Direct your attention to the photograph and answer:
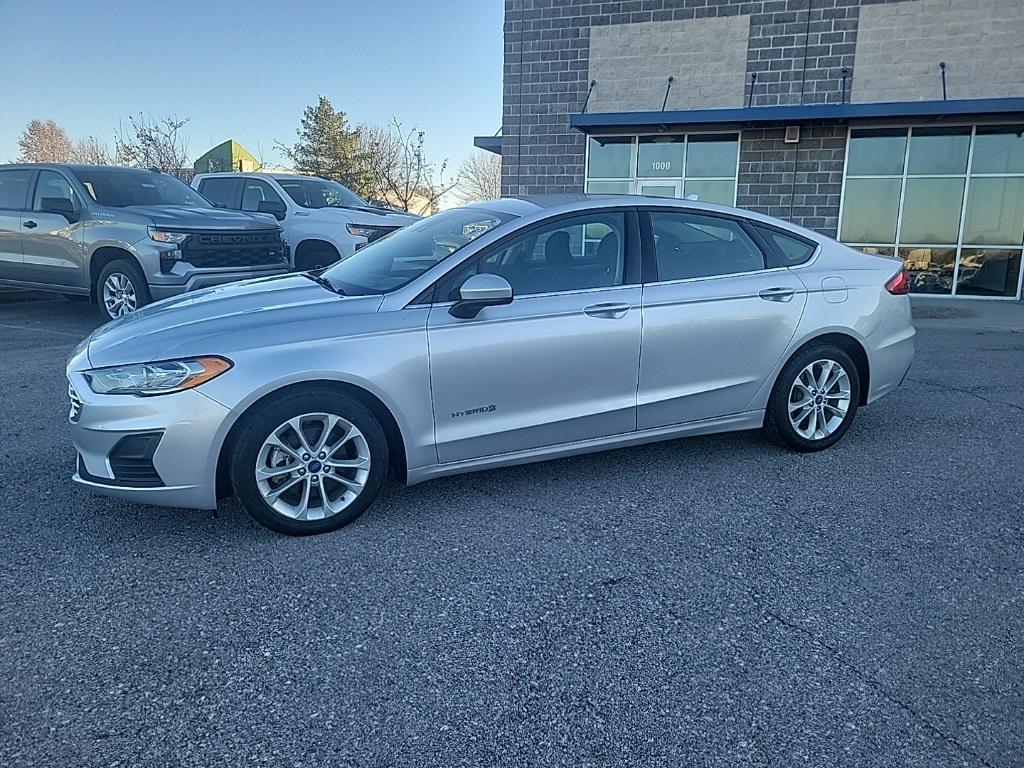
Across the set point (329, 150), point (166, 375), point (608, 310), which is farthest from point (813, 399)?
point (329, 150)

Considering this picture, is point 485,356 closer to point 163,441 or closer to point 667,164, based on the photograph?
point 163,441

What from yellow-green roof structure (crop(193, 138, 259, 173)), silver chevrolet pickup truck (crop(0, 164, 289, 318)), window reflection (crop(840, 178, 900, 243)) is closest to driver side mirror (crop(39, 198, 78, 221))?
silver chevrolet pickup truck (crop(0, 164, 289, 318))

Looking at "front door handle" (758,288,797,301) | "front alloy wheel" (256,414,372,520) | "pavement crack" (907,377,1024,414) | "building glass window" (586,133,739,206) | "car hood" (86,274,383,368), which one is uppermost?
"building glass window" (586,133,739,206)

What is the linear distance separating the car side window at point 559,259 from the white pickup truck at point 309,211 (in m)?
6.64

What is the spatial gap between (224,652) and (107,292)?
7.72 meters

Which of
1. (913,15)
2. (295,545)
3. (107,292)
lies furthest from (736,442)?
(913,15)

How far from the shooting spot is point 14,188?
33.1 feet

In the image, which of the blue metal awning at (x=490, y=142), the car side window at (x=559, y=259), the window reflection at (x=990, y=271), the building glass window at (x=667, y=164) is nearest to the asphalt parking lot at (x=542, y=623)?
the car side window at (x=559, y=259)

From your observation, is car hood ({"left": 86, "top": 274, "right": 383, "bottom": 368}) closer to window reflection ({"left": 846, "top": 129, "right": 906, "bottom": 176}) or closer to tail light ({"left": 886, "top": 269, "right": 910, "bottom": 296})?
tail light ({"left": 886, "top": 269, "right": 910, "bottom": 296})

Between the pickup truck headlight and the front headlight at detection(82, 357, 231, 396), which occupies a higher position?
the pickup truck headlight

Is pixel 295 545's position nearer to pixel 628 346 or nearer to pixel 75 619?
pixel 75 619

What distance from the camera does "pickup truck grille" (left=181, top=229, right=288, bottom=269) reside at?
891cm

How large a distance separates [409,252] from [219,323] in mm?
1182

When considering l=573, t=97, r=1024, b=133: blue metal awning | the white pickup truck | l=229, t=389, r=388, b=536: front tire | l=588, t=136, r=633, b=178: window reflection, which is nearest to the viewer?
l=229, t=389, r=388, b=536: front tire
